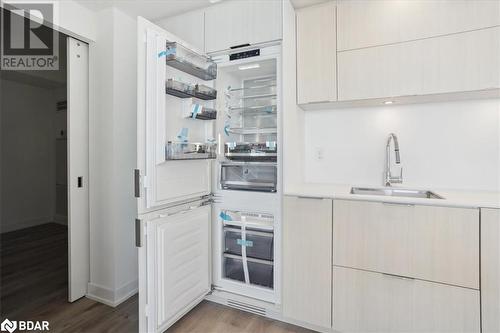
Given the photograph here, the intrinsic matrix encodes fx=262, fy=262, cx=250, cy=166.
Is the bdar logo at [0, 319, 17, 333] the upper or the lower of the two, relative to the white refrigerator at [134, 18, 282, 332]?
lower

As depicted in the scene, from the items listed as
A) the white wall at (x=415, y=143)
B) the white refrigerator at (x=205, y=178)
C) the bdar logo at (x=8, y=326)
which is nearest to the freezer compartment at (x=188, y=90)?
the white refrigerator at (x=205, y=178)

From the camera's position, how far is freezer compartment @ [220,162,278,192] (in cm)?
210

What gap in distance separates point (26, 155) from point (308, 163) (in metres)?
4.85

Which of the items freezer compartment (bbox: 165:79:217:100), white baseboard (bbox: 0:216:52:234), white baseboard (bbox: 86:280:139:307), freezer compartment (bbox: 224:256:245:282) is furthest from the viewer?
white baseboard (bbox: 0:216:52:234)

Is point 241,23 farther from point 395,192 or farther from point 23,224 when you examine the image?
point 23,224

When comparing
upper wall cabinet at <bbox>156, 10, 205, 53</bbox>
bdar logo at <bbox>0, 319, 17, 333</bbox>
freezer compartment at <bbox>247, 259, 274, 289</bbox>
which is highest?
upper wall cabinet at <bbox>156, 10, 205, 53</bbox>

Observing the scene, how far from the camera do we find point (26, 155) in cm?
448

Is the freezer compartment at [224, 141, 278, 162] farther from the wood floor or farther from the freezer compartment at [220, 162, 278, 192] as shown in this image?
the wood floor

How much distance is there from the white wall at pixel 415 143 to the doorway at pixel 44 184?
199 cm

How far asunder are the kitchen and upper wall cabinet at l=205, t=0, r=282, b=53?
12 mm

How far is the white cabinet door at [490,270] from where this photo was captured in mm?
1363

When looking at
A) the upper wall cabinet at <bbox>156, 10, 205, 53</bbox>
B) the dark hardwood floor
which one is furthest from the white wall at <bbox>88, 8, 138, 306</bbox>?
the upper wall cabinet at <bbox>156, 10, 205, 53</bbox>

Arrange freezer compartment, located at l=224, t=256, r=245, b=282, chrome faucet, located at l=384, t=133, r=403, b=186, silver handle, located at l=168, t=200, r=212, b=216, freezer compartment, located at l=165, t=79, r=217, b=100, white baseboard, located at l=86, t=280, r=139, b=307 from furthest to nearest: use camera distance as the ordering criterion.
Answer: freezer compartment, located at l=224, t=256, r=245, b=282 < white baseboard, located at l=86, t=280, r=139, b=307 < chrome faucet, located at l=384, t=133, r=403, b=186 < silver handle, located at l=168, t=200, r=212, b=216 < freezer compartment, located at l=165, t=79, r=217, b=100

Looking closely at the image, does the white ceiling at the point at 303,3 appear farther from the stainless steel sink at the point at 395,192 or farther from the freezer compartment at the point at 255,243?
the freezer compartment at the point at 255,243
